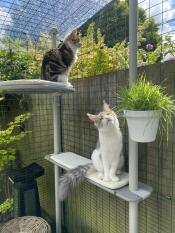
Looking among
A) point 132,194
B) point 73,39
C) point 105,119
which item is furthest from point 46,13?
point 132,194

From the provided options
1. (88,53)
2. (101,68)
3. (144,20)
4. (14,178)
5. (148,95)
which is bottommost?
(14,178)

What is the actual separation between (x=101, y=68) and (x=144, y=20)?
0.48 metres

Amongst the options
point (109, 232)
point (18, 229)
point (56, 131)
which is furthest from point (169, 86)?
point (18, 229)

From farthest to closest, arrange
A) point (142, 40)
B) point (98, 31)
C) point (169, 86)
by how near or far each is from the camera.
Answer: point (98, 31), point (142, 40), point (169, 86)

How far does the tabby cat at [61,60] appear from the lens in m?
1.63

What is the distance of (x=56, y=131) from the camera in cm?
179

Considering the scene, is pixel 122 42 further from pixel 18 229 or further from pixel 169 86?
pixel 18 229

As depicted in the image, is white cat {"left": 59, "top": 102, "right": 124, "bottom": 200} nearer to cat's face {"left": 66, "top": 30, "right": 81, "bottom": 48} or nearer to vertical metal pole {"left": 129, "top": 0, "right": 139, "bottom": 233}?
vertical metal pole {"left": 129, "top": 0, "right": 139, "bottom": 233}

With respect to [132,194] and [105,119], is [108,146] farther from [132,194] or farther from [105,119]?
[132,194]

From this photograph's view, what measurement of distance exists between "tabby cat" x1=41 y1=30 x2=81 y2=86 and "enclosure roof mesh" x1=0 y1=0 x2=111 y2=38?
319 mm

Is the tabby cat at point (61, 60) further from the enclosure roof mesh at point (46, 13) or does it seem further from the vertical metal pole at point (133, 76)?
the vertical metal pole at point (133, 76)

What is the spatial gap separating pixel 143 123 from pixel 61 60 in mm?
1033

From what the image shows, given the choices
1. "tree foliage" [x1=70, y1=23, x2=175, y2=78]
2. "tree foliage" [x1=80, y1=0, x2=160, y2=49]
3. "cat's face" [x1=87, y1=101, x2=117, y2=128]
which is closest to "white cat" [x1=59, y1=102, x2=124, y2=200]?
"cat's face" [x1=87, y1=101, x2=117, y2=128]

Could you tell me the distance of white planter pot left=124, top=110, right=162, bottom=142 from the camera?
84 cm
